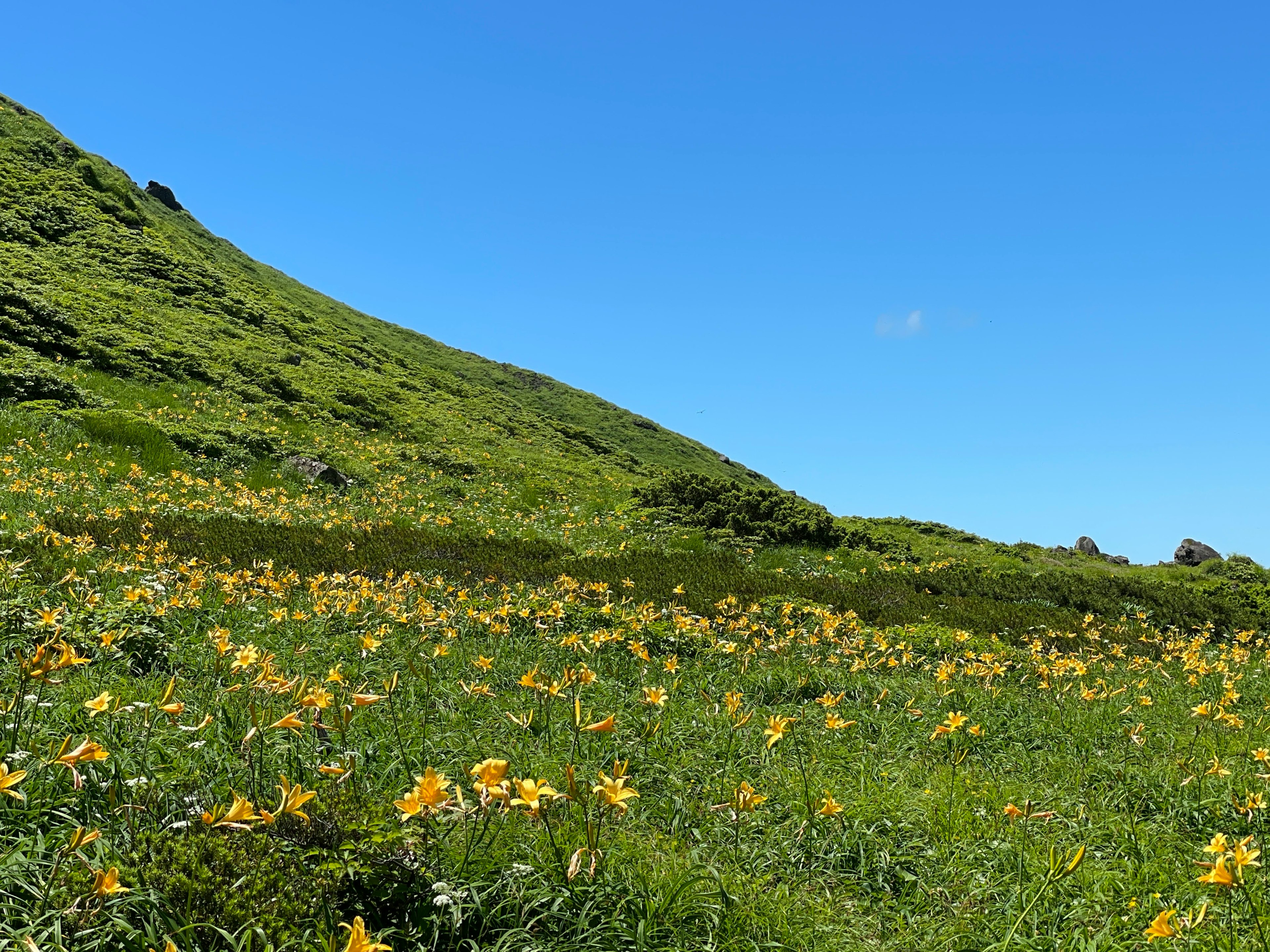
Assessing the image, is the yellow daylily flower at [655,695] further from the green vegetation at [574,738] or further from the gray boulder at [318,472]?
the gray boulder at [318,472]

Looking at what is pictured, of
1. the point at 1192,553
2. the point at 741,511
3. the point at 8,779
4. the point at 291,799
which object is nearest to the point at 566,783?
the point at 291,799

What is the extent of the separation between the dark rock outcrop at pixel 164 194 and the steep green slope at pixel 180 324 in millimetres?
1761

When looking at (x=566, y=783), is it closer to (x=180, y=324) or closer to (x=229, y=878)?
(x=229, y=878)

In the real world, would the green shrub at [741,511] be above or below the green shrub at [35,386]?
above

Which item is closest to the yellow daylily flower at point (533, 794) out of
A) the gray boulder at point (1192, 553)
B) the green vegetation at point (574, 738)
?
the green vegetation at point (574, 738)

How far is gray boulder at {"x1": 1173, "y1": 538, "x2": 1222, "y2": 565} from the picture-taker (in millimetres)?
29297

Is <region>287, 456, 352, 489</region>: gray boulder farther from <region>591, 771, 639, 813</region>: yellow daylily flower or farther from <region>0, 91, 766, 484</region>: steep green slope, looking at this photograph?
<region>591, 771, 639, 813</region>: yellow daylily flower

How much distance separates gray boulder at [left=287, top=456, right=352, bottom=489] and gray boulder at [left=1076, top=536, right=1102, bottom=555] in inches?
1175

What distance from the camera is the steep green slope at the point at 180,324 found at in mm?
25484

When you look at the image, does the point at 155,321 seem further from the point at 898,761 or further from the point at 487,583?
the point at 898,761

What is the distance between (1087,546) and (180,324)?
40.5 metres

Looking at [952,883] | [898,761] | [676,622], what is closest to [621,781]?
[952,883]

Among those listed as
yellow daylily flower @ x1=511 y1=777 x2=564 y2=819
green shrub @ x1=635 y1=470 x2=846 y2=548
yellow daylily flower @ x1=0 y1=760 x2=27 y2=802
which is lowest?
yellow daylily flower @ x1=0 y1=760 x2=27 y2=802

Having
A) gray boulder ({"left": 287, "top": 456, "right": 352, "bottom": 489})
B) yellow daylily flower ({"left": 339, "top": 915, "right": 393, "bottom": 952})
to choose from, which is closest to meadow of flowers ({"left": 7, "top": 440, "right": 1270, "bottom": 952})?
yellow daylily flower ({"left": 339, "top": 915, "right": 393, "bottom": 952})
